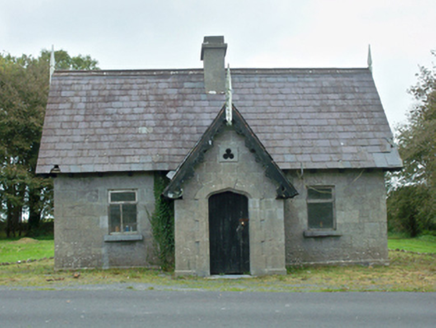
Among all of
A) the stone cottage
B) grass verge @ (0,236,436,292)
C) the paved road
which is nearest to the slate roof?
the stone cottage

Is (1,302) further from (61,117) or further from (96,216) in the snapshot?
(61,117)

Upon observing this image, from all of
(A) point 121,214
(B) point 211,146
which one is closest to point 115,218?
(A) point 121,214

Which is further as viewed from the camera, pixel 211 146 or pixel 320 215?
pixel 320 215

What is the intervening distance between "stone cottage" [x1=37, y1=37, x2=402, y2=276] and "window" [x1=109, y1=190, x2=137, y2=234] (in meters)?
0.03

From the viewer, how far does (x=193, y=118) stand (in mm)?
19125

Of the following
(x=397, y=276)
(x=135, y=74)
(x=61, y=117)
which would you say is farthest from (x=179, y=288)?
(x=135, y=74)

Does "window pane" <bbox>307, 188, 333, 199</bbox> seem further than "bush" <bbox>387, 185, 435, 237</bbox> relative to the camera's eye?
No

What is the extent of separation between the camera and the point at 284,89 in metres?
20.3

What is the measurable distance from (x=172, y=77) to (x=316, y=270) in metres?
8.72

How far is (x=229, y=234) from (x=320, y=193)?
3790 mm

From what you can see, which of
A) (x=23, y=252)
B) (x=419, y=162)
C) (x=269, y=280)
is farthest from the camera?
(x=419, y=162)

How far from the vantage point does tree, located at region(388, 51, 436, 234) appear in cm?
2881

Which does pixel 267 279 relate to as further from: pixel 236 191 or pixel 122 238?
pixel 122 238

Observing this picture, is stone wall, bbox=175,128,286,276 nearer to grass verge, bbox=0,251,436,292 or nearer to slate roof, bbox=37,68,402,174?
grass verge, bbox=0,251,436,292
